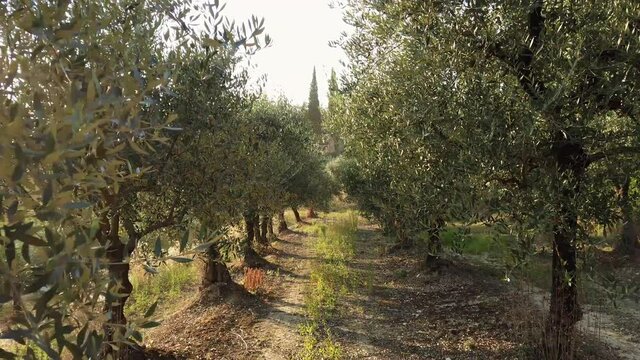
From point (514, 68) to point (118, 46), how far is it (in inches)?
257

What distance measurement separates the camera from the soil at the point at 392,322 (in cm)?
1130

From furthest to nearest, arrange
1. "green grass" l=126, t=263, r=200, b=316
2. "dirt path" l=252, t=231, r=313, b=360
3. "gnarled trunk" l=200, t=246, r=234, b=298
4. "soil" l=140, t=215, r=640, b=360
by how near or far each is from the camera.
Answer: "green grass" l=126, t=263, r=200, b=316
"gnarled trunk" l=200, t=246, r=234, b=298
"dirt path" l=252, t=231, r=313, b=360
"soil" l=140, t=215, r=640, b=360

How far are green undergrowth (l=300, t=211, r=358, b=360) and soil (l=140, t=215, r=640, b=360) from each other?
0.31 meters

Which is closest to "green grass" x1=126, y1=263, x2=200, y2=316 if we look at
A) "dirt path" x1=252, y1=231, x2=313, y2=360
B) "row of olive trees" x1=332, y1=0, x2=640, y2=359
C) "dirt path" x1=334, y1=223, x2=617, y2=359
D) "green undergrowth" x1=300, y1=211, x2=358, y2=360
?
"dirt path" x1=252, y1=231, x2=313, y2=360

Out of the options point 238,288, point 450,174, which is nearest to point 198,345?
point 238,288

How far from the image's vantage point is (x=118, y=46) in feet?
14.9

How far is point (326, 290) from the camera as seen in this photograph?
17.5 meters

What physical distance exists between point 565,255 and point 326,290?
10290 millimetres

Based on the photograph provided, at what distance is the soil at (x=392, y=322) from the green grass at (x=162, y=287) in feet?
11.5

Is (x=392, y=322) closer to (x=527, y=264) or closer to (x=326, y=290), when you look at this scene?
(x=326, y=290)

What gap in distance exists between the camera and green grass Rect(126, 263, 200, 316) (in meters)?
18.9

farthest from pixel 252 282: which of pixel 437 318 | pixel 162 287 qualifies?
pixel 437 318

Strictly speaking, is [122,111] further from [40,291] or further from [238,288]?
[238,288]

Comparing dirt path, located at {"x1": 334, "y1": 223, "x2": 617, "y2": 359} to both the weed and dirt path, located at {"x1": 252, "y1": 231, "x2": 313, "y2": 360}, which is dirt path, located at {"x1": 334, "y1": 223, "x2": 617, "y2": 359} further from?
the weed
